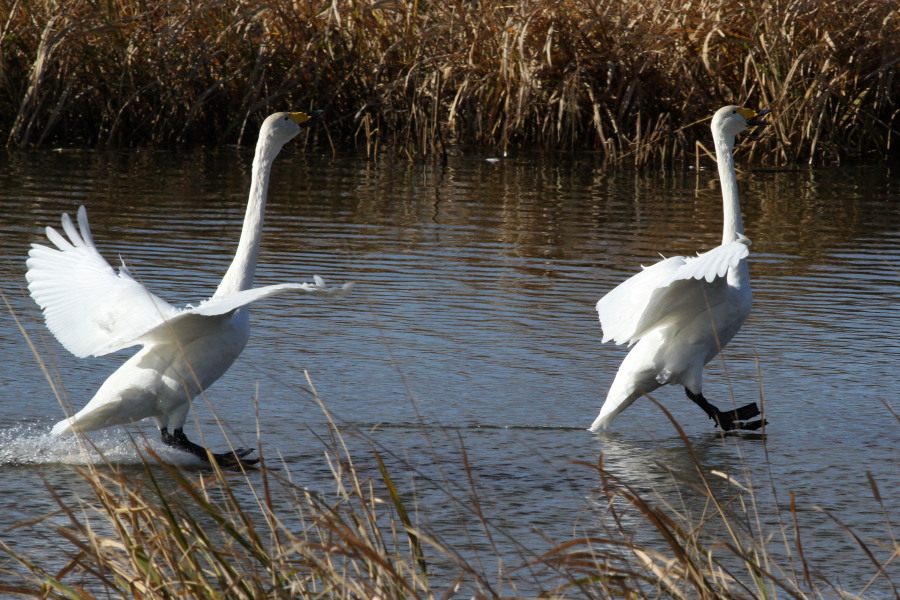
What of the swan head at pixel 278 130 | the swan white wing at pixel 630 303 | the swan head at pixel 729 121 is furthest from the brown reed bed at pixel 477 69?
the swan white wing at pixel 630 303

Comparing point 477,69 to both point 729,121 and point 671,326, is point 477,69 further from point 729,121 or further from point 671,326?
point 671,326

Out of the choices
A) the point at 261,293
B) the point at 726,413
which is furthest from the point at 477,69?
the point at 261,293

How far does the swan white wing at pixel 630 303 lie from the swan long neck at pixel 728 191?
Answer: 57 centimetres

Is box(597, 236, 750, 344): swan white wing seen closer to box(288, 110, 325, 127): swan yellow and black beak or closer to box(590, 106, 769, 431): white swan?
box(590, 106, 769, 431): white swan

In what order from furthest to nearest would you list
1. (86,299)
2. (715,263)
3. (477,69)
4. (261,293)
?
1. (477,69)
2. (86,299)
3. (715,263)
4. (261,293)

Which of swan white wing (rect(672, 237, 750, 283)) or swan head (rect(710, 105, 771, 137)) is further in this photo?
swan head (rect(710, 105, 771, 137))

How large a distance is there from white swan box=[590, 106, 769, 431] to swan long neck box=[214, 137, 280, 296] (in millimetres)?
1343

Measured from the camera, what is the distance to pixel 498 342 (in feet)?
21.7

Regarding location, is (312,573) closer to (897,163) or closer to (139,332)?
(139,332)

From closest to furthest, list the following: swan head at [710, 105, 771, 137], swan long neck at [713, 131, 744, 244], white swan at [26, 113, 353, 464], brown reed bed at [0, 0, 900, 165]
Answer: white swan at [26, 113, 353, 464] < swan long neck at [713, 131, 744, 244] < swan head at [710, 105, 771, 137] < brown reed bed at [0, 0, 900, 165]

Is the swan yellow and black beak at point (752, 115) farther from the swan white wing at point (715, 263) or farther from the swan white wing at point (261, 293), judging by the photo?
the swan white wing at point (261, 293)

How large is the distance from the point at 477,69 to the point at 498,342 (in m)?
7.60

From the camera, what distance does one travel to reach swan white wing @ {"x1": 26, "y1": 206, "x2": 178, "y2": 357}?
465cm

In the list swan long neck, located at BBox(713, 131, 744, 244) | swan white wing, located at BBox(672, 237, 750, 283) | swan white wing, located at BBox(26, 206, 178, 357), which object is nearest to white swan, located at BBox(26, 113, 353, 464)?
swan white wing, located at BBox(26, 206, 178, 357)
